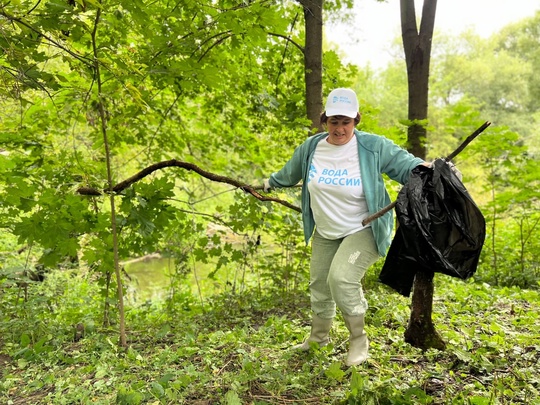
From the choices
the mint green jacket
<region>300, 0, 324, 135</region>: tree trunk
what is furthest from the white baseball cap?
<region>300, 0, 324, 135</region>: tree trunk

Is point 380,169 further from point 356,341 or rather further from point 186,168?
point 186,168

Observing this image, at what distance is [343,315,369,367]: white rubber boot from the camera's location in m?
2.79

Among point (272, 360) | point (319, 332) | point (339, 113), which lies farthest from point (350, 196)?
point (272, 360)

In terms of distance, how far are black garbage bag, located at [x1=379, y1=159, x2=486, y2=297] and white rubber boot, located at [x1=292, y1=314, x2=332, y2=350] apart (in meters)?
0.87

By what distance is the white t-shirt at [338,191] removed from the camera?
107 inches

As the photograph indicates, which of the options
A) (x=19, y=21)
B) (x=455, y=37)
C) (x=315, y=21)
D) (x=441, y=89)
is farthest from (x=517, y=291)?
(x=455, y=37)

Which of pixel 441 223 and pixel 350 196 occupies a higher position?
pixel 350 196

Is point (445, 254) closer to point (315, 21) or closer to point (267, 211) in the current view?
point (267, 211)

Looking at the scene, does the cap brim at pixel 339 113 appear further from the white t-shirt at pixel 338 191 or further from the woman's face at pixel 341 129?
the white t-shirt at pixel 338 191

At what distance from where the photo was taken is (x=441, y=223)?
8.27 feet

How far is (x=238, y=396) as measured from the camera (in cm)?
250

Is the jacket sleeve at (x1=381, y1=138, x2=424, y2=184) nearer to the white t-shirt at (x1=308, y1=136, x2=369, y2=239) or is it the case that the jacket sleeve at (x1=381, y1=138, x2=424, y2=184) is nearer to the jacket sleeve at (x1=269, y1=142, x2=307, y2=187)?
the white t-shirt at (x1=308, y1=136, x2=369, y2=239)

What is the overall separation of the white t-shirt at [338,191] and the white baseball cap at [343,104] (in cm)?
21

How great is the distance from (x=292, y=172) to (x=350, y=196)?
0.63m
